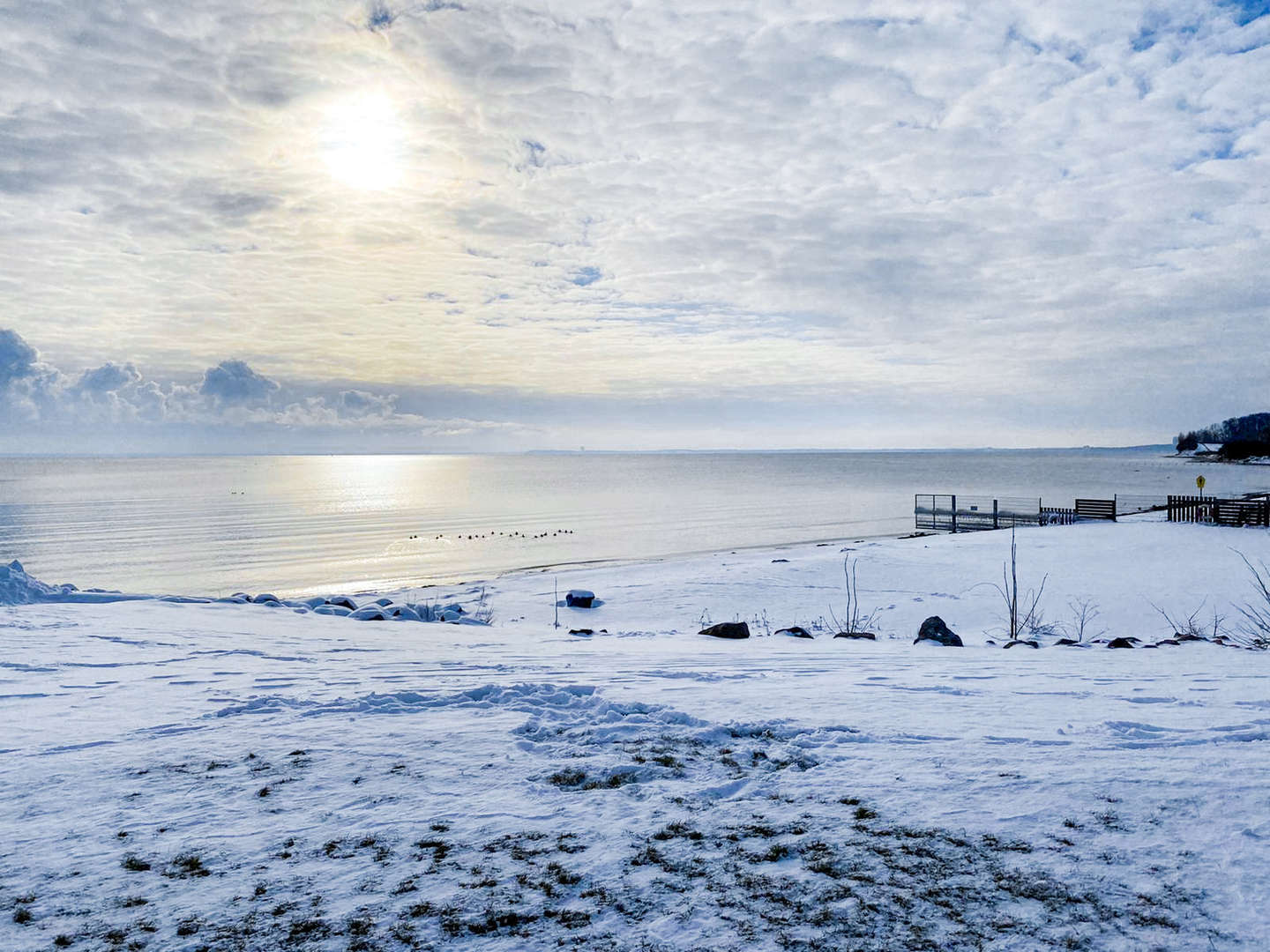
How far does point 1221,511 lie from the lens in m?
32.6

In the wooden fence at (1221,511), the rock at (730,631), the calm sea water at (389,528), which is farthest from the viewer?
the calm sea water at (389,528)

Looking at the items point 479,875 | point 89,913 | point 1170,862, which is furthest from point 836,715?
point 89,913

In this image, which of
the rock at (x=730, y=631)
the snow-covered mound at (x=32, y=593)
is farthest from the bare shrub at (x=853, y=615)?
the snow-covered mound at (x=32, y=593)

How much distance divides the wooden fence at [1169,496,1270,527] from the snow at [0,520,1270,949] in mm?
29608

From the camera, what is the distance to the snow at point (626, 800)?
280 cm

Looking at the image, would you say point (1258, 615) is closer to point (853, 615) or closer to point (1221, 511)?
point (853, 615)

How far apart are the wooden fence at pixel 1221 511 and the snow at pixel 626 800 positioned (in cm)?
2961

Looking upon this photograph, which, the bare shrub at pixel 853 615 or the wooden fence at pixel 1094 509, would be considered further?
the wooden fence at pixel 1094 509

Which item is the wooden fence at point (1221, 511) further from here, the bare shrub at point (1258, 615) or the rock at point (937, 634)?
the rock at point (937, 634)

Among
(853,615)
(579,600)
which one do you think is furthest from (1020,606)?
(579,600)

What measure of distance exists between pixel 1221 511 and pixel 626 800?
38.4 metres

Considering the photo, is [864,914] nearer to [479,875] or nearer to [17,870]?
[479,875]

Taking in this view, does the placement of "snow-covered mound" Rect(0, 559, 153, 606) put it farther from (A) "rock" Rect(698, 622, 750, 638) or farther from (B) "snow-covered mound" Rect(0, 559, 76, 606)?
(A) "rock" Rect(698, 622, 750, 638)

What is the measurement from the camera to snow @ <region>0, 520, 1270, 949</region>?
280 centimetres
